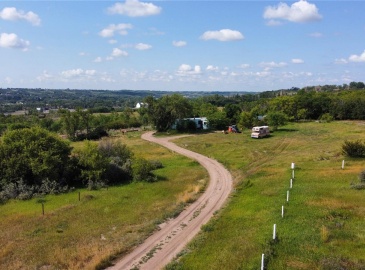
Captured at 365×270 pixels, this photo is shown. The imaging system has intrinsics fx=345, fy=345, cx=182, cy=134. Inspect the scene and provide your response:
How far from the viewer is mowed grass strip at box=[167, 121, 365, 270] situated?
16.3 metres

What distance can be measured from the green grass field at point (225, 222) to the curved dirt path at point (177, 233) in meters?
0.79

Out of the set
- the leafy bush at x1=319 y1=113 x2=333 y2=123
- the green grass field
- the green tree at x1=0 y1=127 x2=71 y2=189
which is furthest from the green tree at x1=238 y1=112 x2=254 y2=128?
the green tree at x1=0 y1=127 x2=71 y2=189

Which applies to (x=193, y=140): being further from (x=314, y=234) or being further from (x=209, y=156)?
(x=314, y=234)

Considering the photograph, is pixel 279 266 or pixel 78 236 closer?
pixel 279 266

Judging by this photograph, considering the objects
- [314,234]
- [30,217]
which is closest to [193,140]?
[30,217]

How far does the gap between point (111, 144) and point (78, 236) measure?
23.4 m

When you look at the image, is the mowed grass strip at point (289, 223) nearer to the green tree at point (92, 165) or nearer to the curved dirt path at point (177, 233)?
the curved dirt path at point (177, 233)

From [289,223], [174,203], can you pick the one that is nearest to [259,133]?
[174,203]

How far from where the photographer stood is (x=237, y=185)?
33750mm

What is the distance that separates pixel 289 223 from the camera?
20.5 meters

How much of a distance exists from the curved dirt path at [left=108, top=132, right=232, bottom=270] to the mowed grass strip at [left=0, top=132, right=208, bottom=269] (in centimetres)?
84

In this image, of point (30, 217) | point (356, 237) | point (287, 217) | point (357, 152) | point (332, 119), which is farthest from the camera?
point (332, 119)

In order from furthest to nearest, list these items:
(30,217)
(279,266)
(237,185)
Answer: (237,185) → (30,217) → (279,266)

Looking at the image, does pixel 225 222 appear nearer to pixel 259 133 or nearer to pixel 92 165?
pixel 92 165
